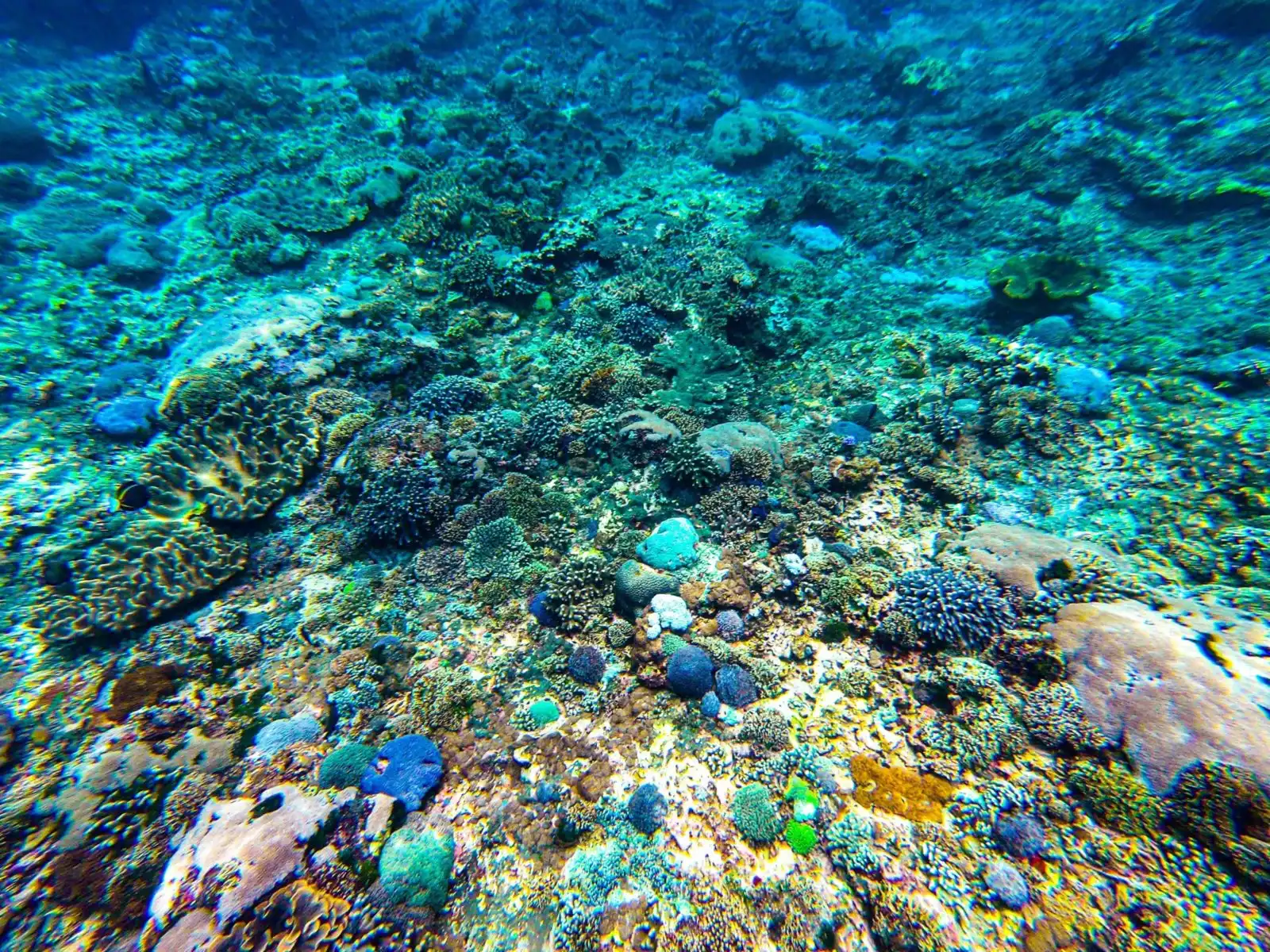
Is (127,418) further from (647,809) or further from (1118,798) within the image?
(1118,798)

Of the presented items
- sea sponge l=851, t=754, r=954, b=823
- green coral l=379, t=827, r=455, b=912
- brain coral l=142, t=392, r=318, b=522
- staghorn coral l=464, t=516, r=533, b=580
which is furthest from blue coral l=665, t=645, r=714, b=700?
brain coral l=142, t=392, r=318, b=522

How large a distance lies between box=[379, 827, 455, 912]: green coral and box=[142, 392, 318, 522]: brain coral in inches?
211

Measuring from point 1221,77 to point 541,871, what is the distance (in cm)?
2423

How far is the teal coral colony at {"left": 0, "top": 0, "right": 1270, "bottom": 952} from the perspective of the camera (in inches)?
161

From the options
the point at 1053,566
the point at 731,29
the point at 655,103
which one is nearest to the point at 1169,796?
the point at 1053,566

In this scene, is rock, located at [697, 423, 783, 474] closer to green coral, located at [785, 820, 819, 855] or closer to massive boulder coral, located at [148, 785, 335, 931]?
green coral, located at [785, 820, 819, 855]

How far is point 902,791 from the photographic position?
176 inches

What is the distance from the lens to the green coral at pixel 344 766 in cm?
484

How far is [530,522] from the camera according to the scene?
23.4 feet

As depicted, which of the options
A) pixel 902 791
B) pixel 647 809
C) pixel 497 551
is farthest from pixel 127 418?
pixel 902 791

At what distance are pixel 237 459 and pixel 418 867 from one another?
661 cm

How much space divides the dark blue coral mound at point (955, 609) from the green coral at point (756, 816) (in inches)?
102

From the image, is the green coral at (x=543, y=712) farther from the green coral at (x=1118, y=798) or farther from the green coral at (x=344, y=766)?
the green coral at (x=1118, y=798)

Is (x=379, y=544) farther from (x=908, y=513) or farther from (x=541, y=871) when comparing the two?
(x=908, y=513)
